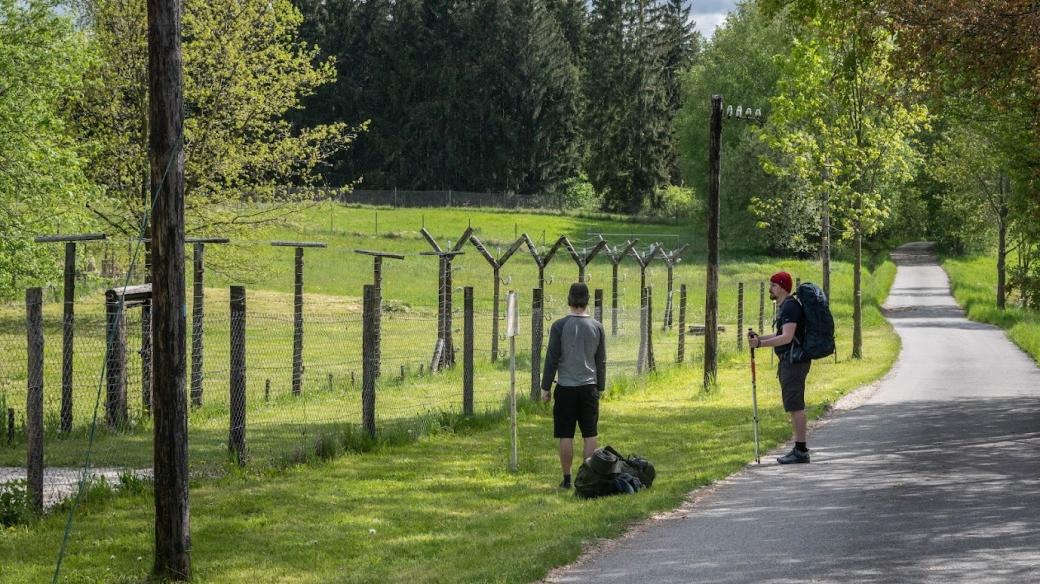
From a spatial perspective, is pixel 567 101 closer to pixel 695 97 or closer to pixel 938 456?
pixel 695 97

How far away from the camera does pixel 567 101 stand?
3905 inches

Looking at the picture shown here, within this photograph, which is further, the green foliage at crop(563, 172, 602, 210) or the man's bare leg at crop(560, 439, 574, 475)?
the green foliage at crop(563, 172, 602, 210)

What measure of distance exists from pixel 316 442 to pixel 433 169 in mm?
85721

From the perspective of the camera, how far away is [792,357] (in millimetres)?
14273

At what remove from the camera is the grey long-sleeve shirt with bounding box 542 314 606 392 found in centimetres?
1245

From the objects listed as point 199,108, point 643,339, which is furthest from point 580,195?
point 643,339

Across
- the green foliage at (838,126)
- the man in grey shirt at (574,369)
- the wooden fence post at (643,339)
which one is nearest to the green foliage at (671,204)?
the green foliage at (838,126)

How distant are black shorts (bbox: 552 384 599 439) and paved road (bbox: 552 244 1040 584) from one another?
1478 millimetres

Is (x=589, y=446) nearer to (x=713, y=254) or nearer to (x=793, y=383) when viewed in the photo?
(x=793, y=383)

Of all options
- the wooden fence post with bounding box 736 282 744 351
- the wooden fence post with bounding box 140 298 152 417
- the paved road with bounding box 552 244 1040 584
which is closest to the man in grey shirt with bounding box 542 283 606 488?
the paved road with bounding box 552 244 1040 584

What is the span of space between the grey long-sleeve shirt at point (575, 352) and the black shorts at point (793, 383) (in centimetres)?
277

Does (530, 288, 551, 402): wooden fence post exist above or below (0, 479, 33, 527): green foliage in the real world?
above

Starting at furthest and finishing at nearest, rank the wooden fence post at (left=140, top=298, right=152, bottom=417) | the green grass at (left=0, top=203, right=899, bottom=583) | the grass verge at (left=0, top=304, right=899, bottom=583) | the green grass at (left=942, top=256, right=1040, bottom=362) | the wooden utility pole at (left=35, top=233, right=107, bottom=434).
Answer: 1. the green grass at (left=942, top=256, right=1040, bottom=362)
2. the wooden fence post at (left=140, top=298, right=152, bottom=417)
3. the wooden utility pole at (left=35, top=233, right=107, bottom=434)
4. the green grass at (left=0, top=203, right=899, bottom=583)
5. the grass verge at (left=0, top=304, right=899, bottom=583)

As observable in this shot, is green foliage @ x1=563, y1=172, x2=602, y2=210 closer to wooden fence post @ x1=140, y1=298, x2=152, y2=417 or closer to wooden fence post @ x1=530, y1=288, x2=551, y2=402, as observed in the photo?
wooden fence post @ x1=530, y1=288, x2=551, y2=402
